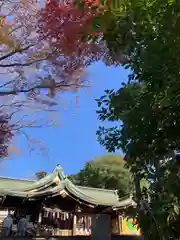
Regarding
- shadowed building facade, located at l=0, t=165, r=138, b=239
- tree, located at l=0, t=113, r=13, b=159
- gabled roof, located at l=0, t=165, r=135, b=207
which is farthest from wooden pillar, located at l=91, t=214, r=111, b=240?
tree, located at l=0, t=113, r=13, b=159

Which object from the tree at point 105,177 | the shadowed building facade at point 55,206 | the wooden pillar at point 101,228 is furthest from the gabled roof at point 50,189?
the tree at point 105,177

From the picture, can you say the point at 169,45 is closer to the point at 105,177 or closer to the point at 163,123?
the point at 163,123

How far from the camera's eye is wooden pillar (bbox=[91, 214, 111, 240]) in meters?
8.65

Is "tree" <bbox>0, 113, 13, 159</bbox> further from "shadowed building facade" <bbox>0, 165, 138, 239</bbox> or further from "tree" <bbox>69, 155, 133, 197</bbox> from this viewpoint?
"tree" <bbox>69, 155, 133, 197</bbox>

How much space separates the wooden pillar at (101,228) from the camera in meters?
8.65

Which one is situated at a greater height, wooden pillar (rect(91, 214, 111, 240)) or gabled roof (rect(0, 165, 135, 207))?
gabled roof (rect(0, 165, 135, 207))

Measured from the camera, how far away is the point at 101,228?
876 centimetres

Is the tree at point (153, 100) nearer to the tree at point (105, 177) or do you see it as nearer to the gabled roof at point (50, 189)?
the gabled roof at point (50, 189)

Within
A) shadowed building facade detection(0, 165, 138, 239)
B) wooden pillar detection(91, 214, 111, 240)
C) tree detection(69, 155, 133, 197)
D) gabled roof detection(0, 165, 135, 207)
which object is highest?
tree detection(69, 155, 133, 197)

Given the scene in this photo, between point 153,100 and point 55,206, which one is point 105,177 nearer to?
point 55,206

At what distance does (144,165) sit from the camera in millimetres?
2645

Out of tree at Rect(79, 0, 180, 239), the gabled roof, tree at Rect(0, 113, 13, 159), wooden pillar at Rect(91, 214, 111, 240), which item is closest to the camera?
tree at Rect(79, 0, 180, 239)

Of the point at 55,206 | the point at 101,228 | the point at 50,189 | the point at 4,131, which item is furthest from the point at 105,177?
the point at 4,131

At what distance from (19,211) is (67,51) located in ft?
30.0
